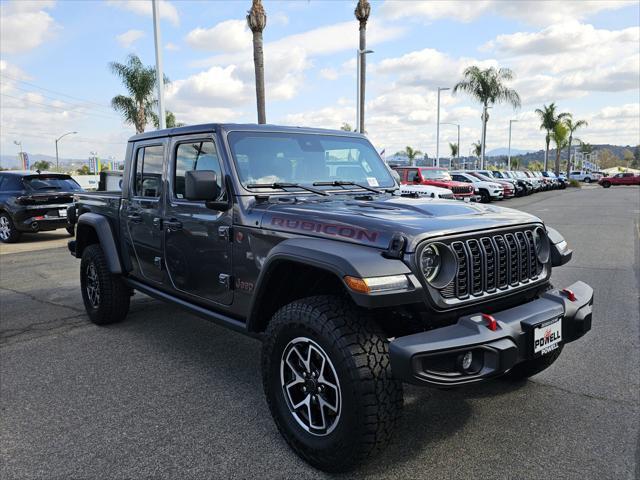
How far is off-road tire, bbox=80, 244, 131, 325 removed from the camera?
5.06m

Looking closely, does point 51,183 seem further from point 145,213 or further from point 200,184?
point 200,184

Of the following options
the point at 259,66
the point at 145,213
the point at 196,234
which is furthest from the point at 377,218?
the point at 259,66

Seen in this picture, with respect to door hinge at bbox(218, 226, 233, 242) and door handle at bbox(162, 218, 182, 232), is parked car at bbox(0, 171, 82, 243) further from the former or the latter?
door hinge at bbox(218, 226, 233, 242)

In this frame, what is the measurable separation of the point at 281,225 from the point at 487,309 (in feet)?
4.24

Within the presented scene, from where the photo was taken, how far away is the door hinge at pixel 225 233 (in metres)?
3.45

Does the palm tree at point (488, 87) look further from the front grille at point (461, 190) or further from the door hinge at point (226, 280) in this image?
the door hinge at point (226, 280)

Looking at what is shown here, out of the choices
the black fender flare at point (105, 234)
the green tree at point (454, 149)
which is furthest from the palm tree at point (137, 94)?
the green tree at point (454, 149)

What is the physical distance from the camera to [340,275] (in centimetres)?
251

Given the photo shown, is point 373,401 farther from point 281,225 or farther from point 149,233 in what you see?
point 149,233

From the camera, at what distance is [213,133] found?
366 centimetres

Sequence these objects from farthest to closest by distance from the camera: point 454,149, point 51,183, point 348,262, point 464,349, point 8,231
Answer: point 454,149
point 51,183
point 8,231
point 348,262
point 464,349

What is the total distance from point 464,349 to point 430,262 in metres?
0.51

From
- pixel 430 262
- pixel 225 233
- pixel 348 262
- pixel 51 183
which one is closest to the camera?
pixel 348 262

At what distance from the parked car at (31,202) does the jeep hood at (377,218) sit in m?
10.2
